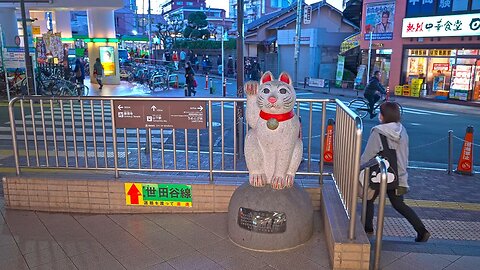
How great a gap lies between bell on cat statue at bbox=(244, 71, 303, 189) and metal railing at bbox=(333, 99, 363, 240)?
0.50m

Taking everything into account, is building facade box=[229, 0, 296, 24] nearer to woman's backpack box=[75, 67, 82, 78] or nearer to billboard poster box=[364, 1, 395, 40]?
billboard poster box=[364, 1, 395, 40]

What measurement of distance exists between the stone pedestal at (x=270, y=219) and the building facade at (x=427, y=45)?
18.0 m

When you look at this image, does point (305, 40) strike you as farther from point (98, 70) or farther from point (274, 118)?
point (274, 118)

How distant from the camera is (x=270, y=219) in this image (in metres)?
4.21

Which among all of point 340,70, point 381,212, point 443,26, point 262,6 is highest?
point 262,6

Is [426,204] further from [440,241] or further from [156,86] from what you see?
[156,86]

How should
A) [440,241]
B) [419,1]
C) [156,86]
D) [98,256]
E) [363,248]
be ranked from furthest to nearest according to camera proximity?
[156,86], [419,1], [440,241], [98,256], [363,248]

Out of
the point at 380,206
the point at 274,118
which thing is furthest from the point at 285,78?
the point at 380,206

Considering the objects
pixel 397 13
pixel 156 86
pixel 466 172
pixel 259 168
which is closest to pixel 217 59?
pixel 156 86

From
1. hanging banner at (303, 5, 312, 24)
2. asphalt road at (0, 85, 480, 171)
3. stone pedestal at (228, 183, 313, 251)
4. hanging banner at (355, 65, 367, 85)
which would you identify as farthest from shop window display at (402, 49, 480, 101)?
stone pedestal at (228, 183, 313, 251)

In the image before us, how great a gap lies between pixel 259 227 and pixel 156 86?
19472mm

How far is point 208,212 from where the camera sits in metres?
5.22

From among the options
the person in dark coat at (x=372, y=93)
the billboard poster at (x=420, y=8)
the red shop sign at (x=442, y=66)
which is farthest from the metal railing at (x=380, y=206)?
the billboard poster at (x=420, y=8)

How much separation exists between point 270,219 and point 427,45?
19.8 meters
